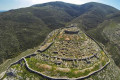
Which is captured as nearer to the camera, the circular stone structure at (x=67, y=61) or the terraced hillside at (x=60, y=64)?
the terraced hillside at (x=60, y=64)

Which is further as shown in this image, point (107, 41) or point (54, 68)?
point (107, 41)

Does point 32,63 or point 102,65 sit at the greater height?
point 32,63

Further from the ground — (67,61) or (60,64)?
(60,64)

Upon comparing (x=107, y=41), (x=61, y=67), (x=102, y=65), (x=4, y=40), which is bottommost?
(x=107, y=41)

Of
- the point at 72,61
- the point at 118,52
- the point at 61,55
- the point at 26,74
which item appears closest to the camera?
the point at 26,74

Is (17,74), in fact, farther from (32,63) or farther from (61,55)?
(61,55)

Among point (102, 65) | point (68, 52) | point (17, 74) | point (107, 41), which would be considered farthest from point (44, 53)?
point (107, 41)

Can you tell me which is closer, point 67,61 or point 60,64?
point 60,64

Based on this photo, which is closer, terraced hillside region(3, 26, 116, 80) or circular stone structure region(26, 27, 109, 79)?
terraced hillside region(3, 26, 116, 80)
